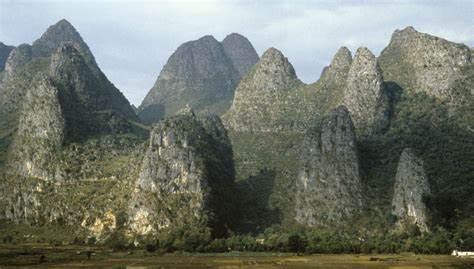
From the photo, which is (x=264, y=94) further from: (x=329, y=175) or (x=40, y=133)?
(x=40, y=133)

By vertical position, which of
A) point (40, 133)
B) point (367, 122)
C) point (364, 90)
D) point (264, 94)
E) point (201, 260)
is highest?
point (264, 94)

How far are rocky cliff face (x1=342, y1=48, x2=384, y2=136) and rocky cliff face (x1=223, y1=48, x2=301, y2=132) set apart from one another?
24.5 metres

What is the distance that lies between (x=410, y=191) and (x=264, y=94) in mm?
71453

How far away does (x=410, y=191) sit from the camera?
11569 cm

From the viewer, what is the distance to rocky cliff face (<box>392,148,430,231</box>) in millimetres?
113438

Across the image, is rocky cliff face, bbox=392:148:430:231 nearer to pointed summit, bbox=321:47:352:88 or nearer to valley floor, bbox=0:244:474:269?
valley floor, bbox=0:244:474:269

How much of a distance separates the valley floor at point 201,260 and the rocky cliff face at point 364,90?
59.9 m

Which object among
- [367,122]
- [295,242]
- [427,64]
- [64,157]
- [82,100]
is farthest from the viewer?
[82,100]

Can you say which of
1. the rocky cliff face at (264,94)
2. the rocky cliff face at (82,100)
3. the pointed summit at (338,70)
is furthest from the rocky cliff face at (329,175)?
the rocky cliff face at (82,100)

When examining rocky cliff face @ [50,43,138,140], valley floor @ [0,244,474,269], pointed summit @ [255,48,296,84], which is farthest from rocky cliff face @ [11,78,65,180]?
pointed summit @ [255,48,296,84]

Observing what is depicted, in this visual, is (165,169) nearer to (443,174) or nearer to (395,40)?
(443,174)

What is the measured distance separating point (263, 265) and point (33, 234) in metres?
68.1

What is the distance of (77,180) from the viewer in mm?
137125

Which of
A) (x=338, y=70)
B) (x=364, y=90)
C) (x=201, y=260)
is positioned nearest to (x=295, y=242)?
(x=201, y=260)
